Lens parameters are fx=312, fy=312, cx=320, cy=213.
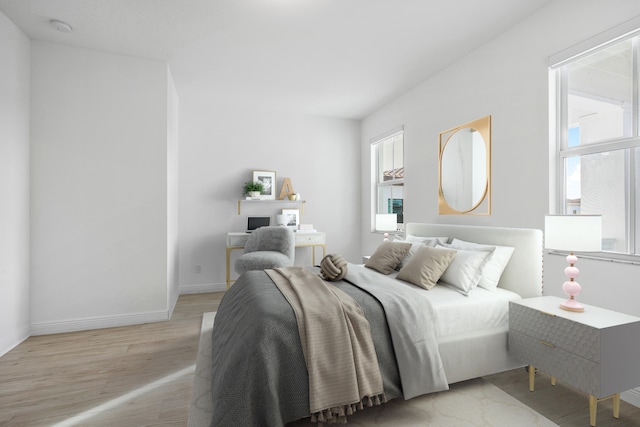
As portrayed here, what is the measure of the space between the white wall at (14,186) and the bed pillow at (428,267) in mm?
3326

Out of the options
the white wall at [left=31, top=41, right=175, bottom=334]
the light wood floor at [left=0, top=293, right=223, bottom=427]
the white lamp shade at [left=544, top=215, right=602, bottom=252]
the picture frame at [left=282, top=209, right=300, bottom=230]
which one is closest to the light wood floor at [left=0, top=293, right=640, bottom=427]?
the light wood floor at [left=0, top=293, right=223, bottom=427]

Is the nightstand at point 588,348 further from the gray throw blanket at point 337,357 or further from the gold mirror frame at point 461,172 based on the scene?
the gold mirror frame at point 461,172

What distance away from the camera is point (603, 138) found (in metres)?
2.17

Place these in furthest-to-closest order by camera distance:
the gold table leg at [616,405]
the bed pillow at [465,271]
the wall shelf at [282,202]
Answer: the wall shelf at [282,202], the bed pillow at [465,271], the gold table leg at [616,405]

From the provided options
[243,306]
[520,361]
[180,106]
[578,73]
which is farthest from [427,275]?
[180,106]

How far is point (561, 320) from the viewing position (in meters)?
1.83

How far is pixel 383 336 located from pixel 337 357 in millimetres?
331

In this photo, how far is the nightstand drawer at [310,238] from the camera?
187 inches

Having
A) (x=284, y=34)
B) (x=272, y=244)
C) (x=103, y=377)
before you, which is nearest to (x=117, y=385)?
(x=103, y=377)

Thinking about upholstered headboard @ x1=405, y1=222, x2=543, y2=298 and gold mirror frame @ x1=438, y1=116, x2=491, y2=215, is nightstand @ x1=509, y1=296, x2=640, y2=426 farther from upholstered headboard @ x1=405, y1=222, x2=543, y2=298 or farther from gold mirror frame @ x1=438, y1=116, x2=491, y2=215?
gold mirror frame @ x1=438, y1=116, x2=491, y2=215

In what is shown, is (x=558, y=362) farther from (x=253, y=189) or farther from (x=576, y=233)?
(x=253, y=189)

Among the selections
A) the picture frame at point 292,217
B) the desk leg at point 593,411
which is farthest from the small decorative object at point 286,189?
the desk leg at point 593,411

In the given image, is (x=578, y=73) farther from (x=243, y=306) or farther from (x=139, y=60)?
(x=139, y=60)

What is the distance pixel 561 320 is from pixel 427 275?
85 cm
